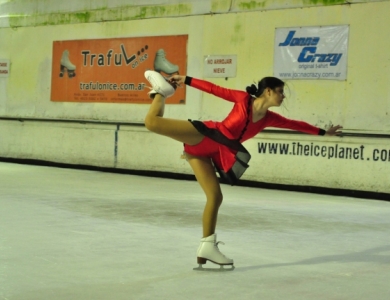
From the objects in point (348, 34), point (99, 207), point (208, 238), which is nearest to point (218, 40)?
point (348, 34)

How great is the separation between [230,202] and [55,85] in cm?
735

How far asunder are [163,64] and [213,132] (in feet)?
31.4

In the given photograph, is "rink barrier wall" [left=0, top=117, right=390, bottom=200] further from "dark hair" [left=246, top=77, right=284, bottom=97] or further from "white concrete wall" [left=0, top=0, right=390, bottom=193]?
"dark hair" [left=246, top=77, right=284, bottom=97]

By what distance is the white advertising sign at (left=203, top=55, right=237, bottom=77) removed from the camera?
46.3 ft

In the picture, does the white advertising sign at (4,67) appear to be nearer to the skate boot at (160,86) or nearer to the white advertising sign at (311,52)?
the white advertising sign at (311,52)

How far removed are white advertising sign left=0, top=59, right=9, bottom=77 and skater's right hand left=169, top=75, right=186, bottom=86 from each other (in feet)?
41.8

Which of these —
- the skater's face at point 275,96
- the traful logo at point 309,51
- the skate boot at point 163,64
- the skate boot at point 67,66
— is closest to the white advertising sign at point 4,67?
the skate boot at point 67,66

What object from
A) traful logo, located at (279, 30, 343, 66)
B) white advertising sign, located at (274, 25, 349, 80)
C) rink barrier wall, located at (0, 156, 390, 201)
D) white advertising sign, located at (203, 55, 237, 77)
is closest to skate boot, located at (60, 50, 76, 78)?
rink barrier wall, located at (0, 156, 390, 201)

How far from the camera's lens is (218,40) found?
47.0 ft

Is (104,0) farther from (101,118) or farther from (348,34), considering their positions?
(348,34)

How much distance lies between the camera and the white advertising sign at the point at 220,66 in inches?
555

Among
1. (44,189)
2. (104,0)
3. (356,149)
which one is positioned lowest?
(44,189)

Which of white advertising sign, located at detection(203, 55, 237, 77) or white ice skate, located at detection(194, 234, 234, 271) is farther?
white advertising sign, located at detection(203, 55, 237, 77)

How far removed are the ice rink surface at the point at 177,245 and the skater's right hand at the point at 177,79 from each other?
142cm
